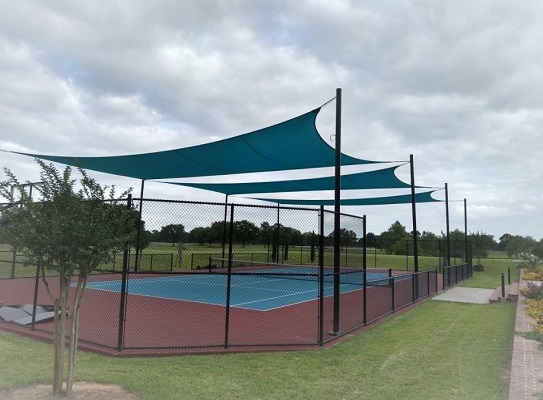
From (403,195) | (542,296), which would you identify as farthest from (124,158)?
(403,195)

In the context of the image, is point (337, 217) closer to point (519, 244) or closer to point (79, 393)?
point (79, 393)

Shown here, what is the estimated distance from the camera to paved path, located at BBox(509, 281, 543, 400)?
15.2 ft

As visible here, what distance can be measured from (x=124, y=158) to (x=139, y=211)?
5.59 metres

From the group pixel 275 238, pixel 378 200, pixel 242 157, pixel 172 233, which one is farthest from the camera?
pixel 378 200

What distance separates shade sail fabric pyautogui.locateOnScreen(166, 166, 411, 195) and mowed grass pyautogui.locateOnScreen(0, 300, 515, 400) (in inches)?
314

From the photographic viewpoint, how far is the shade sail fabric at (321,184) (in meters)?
15.2

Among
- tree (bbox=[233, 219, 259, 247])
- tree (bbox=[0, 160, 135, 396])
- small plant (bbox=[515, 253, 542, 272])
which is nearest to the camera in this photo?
tree (bbox=[0, 160, 135, 396])

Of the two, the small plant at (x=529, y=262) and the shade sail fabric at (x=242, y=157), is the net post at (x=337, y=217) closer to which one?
the shade sail fabric at (x=242, y=157)

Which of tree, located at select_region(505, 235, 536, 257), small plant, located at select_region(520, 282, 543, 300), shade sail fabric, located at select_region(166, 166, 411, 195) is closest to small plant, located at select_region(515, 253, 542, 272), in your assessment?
shade sail fabric, located at select_region(166, 166, 411, 195)

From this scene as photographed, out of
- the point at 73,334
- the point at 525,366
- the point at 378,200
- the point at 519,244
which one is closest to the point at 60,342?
the point at 73,334

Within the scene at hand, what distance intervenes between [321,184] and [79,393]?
45.9 feet

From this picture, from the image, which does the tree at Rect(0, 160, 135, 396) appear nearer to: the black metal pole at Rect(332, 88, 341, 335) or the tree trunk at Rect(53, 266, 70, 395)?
the tree trunk at Rect(53, 266, 70, 395)

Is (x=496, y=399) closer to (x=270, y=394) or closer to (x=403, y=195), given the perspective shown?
(x=270, y=394)

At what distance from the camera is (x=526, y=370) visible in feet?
17.9
